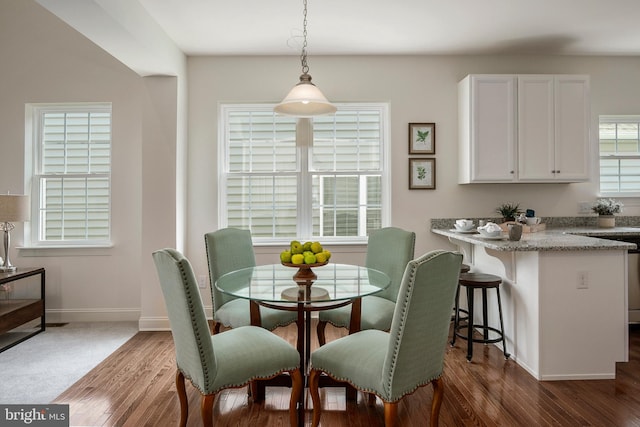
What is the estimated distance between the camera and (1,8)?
3.89 meters

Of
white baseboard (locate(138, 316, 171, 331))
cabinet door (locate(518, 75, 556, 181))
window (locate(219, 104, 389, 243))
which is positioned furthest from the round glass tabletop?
cabinet door (locate(518, 75, 556, 181))

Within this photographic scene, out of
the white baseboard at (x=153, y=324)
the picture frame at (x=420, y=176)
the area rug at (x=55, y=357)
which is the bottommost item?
the area rug at (x=55, y=357)

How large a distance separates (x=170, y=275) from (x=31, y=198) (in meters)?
3.27

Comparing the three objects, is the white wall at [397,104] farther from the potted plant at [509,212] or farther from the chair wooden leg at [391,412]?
the chair wooden leg at [391,412]

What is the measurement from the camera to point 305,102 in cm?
233

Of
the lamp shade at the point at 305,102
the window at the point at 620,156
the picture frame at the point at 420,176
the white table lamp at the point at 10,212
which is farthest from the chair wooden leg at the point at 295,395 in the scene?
the window at the point at 620,156

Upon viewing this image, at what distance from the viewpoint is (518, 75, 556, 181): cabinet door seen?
3.67 m

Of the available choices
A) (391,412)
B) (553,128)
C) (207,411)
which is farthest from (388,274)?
(553,128)

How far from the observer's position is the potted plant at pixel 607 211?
385 centimetres

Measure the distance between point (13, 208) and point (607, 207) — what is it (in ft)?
18.8

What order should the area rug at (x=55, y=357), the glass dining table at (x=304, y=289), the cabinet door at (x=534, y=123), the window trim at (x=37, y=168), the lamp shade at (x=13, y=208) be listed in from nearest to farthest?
1. the glass dining table at (x=304, y=289)
2. the area rug at (x=55, y=357)
3. the lamp shade at (x=13, y=208)
4. the cabinet door at (x=534, y=123)
5. the window trim at (x=37, y=168)

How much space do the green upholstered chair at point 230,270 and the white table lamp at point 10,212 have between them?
2042 millimetres

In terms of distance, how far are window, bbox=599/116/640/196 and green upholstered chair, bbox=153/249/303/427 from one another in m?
4.07

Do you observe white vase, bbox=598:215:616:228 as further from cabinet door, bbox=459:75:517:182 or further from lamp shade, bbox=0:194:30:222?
lamp shade, bbox=0:194:30:222
